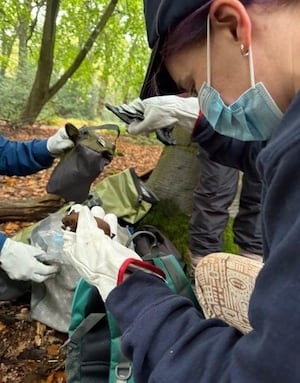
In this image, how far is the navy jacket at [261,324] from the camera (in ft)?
1.86

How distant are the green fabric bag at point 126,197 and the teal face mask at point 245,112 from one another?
5.06 feet

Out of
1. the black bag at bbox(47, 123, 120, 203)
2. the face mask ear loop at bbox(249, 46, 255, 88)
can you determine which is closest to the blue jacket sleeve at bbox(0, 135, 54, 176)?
the black bag at bbox(47, 123, 120, 203)

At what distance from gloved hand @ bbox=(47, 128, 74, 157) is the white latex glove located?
1.85 ft

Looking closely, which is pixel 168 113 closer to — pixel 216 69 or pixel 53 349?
pixel 216 69

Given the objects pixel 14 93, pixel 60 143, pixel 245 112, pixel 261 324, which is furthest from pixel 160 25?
pixel 14 93

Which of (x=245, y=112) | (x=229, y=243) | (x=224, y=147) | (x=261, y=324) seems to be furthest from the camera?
(x=229, y=243)

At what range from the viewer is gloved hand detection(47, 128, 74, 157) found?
2.15 meters

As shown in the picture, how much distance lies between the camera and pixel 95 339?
1311mm

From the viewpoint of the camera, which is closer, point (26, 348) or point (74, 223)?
point (74, 223)

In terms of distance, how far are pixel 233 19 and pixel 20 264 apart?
1.41 meters

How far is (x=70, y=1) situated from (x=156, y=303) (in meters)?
6.17

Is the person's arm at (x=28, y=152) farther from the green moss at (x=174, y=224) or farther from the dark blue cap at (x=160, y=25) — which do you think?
the dark blue cap at (x=160, y=25)

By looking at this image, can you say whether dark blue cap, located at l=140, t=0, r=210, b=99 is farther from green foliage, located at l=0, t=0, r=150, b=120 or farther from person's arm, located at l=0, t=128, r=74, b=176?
green foliage, located at l=0, t=0, r=150, b=120

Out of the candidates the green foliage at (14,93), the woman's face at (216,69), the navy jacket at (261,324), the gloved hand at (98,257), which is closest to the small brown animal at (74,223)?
the gloved hand at (98,257)
